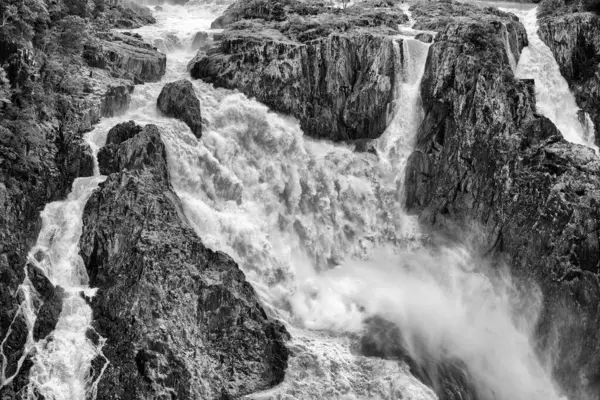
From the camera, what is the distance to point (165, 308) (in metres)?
22.3

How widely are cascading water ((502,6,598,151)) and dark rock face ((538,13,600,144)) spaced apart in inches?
18.5

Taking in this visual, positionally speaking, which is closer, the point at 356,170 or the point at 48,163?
the point at 48,163

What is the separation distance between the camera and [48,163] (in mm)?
24922

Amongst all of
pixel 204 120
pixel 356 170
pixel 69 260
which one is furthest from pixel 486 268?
pixel 69 260

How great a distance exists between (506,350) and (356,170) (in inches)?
551

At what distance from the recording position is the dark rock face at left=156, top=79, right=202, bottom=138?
31609mm

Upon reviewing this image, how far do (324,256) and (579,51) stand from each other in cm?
2497

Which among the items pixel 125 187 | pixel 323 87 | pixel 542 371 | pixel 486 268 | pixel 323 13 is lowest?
pixel 542 371

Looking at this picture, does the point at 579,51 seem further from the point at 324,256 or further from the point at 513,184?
the point at 324,256

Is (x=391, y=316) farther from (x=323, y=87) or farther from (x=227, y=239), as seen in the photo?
A: (x=323, y=87)

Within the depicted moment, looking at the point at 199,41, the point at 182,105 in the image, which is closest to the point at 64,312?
the point at 182,105

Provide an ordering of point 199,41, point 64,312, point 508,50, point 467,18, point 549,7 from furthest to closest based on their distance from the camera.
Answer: point 549,7, point 467,18, point 199,41, point 508,50, point 64,312

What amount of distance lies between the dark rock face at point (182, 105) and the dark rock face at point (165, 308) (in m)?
6.60

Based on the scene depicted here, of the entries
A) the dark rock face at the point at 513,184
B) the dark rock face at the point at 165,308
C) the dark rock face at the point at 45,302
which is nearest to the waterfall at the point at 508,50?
the dark rock face at the point at 513,184
